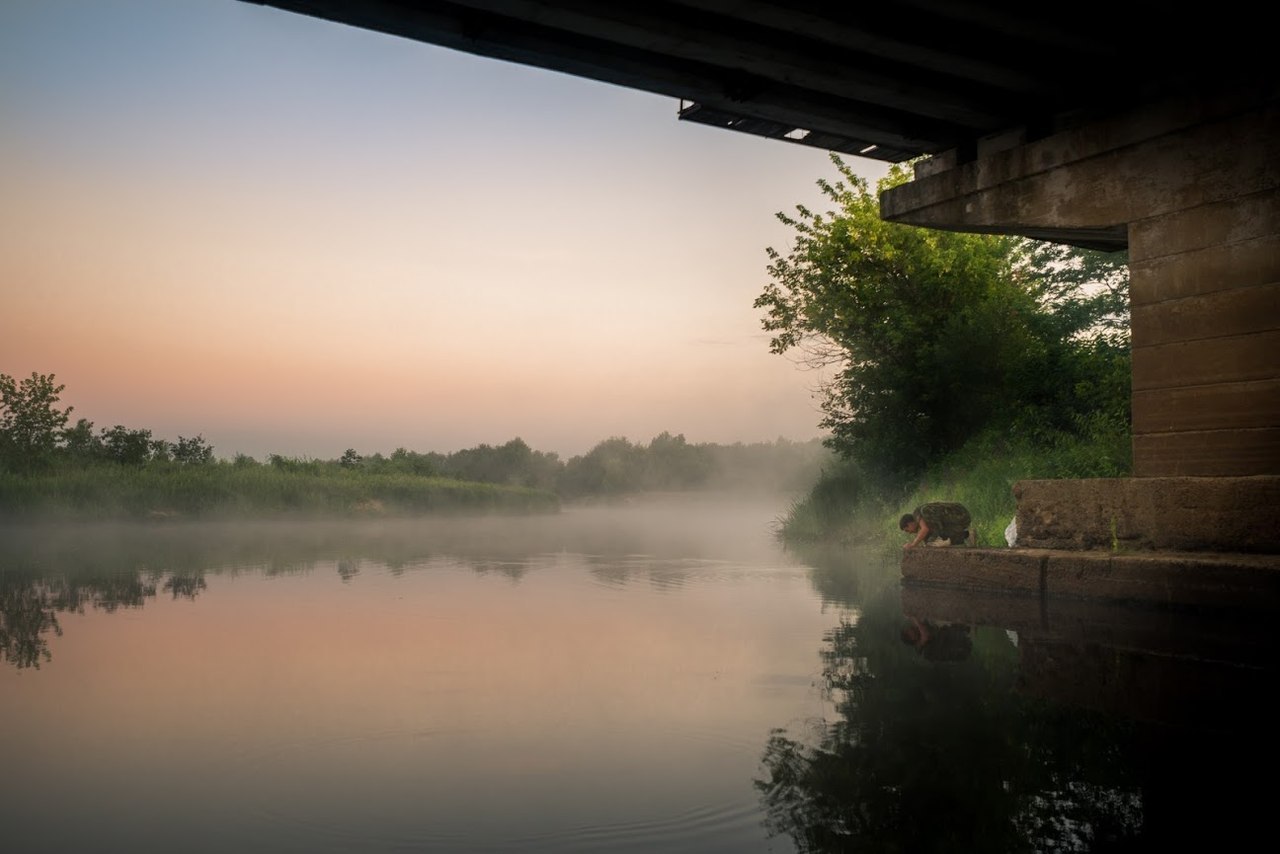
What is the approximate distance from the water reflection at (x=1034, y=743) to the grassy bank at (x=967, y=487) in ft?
18.4

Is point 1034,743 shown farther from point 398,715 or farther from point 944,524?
point 944,524

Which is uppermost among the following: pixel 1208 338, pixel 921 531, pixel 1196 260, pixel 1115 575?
pixel 1196 260

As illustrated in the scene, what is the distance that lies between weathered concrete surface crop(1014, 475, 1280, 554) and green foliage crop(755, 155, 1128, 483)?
9586 mm

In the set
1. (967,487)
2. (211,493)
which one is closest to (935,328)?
(967,487)

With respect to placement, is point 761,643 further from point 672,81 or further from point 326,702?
point 672,81

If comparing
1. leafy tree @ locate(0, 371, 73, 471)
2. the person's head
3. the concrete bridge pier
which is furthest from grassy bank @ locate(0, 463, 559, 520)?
the person's head

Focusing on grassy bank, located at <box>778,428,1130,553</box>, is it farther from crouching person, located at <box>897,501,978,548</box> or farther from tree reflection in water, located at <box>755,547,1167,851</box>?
tree reflection in water, located at <box>755,547,1167,851</box>

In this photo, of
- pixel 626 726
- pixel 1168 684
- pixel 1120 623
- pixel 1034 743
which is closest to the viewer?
pixel 1034 743

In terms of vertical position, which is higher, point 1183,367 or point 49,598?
point 1183,367

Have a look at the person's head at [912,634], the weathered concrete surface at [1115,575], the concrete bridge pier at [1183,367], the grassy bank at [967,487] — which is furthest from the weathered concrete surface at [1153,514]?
the person's head at [912,634]

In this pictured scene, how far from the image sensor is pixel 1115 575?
8.91 meters

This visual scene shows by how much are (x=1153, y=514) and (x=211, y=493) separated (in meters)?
30.2

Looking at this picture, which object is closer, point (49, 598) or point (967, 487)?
point (49, 598)

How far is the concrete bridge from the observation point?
327 inches
